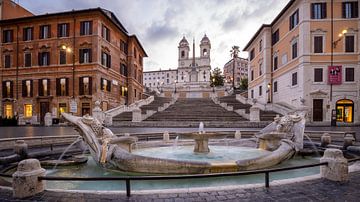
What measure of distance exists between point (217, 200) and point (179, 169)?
101 inches

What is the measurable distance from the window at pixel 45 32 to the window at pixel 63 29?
6.29 ft

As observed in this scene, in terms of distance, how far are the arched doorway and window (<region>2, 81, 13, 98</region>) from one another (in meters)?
47.3


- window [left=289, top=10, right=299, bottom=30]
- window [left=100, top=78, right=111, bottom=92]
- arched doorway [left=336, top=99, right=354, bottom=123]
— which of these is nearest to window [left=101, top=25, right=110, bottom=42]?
window [left=100, top=78, right=111, bottom=92]

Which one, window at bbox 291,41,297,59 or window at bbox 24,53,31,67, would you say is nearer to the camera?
window at bbox 291,41,297,59

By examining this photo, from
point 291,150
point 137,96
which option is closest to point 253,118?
point 291,150

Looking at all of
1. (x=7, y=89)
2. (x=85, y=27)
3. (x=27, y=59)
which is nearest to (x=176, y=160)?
(x=85, y=27)

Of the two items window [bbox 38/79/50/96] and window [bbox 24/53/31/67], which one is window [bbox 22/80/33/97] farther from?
window [bbox 24/53/31/67]

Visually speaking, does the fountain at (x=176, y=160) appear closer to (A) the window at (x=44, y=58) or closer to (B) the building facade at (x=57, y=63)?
(B) the building facade at (x=57, y=63)

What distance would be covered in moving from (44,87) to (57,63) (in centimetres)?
426

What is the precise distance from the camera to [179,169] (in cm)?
710

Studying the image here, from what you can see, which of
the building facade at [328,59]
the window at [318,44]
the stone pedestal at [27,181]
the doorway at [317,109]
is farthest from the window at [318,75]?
the stone pedestal at [27,181]

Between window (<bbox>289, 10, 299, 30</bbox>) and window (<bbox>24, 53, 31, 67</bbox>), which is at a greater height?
window (<bbox>289, 10, 299, 30</bbox>)

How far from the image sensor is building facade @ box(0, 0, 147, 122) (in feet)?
119

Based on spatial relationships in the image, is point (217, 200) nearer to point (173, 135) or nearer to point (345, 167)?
point (345, 167)
